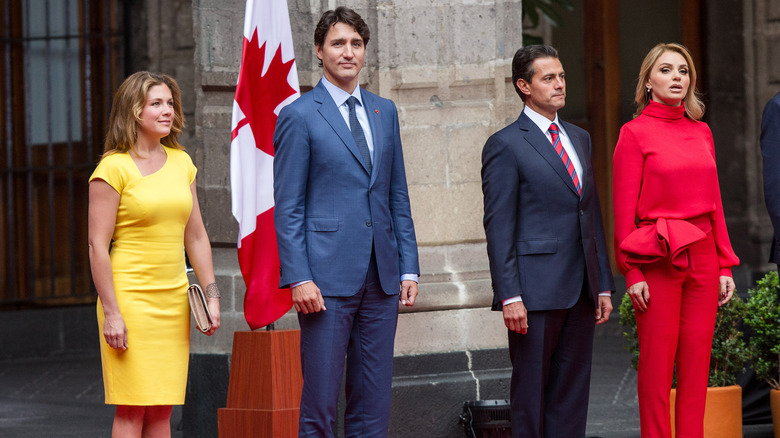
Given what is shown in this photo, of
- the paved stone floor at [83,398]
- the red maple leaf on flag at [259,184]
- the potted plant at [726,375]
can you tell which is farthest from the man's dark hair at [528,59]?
the paved stone floor at [83,398]

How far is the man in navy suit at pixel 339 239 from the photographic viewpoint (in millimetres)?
4934

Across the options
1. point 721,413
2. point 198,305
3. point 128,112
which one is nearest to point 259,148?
point 128,112

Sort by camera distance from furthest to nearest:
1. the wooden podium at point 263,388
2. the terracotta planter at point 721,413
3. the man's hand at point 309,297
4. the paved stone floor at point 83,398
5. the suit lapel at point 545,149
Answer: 1. the paved stone floor at point 83,398
2. the terracotta planter at point 721,413
3. the wooden podium at point 263,388
4. the suit lapel at point 545,149
5. the man's hand at point 309,297

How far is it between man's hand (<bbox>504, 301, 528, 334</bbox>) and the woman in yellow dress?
4.51ft

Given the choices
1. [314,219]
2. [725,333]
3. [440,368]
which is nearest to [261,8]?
[314,219]

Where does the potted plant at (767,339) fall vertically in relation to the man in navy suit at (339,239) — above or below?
below

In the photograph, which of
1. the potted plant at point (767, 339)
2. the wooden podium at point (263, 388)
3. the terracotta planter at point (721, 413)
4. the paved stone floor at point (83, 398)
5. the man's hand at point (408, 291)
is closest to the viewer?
the man's hand at point (408, 291)

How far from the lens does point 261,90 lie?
6270 millimetres

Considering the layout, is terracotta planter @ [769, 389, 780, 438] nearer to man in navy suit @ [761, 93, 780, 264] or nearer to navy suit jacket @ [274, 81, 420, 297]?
man in navy suit @ [761, 93, 780, 264]

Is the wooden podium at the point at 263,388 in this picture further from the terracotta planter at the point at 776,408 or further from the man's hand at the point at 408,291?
the terracotta planter at the point at 776,408

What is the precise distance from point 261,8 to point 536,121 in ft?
5.62

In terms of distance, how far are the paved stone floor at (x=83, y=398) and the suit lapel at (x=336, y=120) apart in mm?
2955

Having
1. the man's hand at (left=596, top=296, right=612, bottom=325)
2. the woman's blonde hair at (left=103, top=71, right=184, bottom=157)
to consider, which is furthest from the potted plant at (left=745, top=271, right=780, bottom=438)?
the woman's blonde hair at (left=103, top=71, right=184, bottom=157)

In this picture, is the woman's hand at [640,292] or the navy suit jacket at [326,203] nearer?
the navy suit jacket at [326,203]
